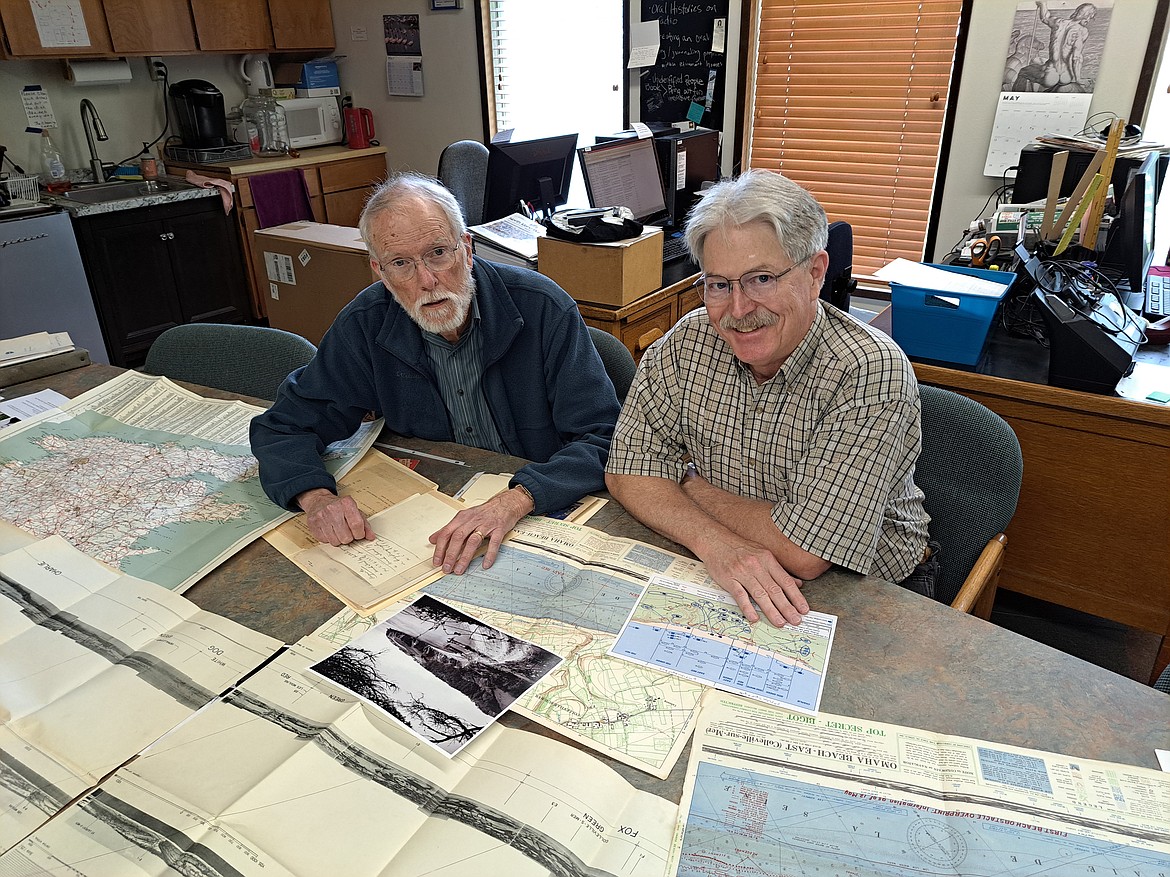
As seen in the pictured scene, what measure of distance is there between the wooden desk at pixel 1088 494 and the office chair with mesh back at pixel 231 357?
1.59m

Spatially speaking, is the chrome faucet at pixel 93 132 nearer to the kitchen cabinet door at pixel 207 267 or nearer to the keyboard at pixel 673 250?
the kitchen cabinet door at pixel 207 267

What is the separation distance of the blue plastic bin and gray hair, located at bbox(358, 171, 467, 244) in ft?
3.75

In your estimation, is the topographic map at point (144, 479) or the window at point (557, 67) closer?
the topographic map at point (144, 479)

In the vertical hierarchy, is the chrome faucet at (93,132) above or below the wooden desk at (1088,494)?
above

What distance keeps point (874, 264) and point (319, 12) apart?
3748 millimetres

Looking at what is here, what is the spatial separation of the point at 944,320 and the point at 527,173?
178 cm

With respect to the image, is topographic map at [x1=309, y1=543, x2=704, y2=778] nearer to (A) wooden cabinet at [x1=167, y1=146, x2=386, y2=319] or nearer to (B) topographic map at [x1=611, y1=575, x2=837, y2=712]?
(B) topographic map at [x1=611, y1=575, x2=837, y2=712]

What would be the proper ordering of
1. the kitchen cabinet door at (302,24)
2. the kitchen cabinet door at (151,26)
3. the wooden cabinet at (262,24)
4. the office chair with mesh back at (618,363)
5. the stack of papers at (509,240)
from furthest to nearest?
the kitchen cabinet door at (302,24), the wooden cabinet at (262,24), the kitchen cabinet door at (151,26), the stack of papers at (509,240), the office chair with mesh back at (618,363)

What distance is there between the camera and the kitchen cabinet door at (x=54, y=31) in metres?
3.66

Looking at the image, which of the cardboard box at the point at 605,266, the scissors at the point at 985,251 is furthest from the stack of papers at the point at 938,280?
the cardboard box at the point at 605,266

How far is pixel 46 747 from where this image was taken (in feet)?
2.84

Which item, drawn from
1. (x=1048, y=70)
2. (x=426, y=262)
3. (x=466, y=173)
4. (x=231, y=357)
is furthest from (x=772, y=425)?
(x=466, y=173)

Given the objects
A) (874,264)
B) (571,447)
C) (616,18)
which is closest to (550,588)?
(571,447)

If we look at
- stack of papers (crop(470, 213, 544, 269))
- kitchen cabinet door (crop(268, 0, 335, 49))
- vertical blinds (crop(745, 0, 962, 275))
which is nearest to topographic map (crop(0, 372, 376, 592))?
stack of papers (crop(470, 213, 544, 269))
